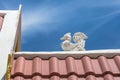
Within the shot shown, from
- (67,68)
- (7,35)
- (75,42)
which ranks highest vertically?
(75,42)

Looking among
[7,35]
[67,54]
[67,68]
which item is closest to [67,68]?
[67,68]

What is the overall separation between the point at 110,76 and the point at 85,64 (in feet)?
1.26

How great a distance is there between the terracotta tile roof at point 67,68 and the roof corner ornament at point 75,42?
458mm

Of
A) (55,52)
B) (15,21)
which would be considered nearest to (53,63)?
(55,52)

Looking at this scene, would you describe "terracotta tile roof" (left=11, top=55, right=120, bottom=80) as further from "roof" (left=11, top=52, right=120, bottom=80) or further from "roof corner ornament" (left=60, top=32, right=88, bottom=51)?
"roof corner ornament" (left=60, top=32, right=88, bottom=51)

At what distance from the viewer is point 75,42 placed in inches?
169

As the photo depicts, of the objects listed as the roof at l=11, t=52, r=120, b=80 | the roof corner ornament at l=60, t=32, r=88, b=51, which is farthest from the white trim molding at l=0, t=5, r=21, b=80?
the roof corner ornament at l=60, t=32, r=88, b=51

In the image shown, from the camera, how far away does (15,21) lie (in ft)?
13.6

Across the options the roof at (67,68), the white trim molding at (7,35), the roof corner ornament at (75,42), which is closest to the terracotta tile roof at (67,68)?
the roof at (67,68)

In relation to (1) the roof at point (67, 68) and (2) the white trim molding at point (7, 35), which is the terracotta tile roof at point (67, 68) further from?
(2) the white trim molding at point (7, 35)

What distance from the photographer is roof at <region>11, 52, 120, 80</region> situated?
3166 millimetres

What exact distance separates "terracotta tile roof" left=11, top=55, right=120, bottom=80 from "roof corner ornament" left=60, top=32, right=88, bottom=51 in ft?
1.50

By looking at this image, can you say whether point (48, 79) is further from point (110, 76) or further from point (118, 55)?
point (118, 55)

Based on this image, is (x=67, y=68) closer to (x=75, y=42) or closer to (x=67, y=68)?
(x=67, y=68)
